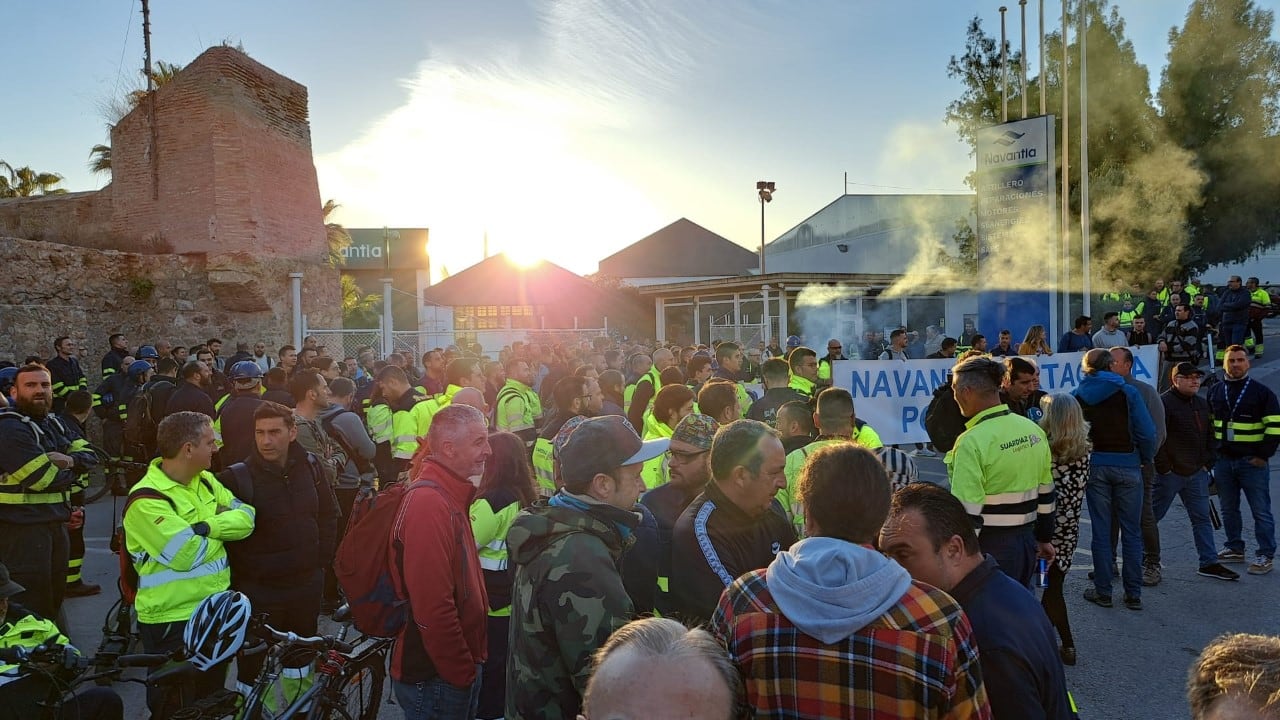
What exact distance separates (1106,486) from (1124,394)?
0.74 meters

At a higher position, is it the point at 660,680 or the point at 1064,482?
the point at 660,680

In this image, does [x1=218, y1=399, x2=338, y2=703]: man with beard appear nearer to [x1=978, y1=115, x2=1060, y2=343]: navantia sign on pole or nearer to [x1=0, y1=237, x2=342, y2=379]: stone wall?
[x1=0, y1=237, x2=342, y2=379]: stone wall

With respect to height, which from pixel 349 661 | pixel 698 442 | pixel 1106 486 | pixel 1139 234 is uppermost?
pixel 1139 234

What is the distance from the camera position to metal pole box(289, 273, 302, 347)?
1791 cm

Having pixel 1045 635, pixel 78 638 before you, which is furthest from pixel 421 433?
pixel 1045 635

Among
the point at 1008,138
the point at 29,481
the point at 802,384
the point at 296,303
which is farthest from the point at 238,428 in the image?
the point at 1008,138

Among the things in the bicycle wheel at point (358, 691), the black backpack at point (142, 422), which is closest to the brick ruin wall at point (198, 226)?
the black backpack at point (142, 422)

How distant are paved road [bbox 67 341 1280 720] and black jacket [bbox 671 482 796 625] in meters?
2.80

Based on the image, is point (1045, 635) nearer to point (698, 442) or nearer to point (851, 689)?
point (851, 689)

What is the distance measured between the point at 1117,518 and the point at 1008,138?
1271 cm

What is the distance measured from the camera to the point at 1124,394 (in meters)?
5.84

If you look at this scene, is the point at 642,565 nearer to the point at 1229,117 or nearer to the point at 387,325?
the point at 387,325

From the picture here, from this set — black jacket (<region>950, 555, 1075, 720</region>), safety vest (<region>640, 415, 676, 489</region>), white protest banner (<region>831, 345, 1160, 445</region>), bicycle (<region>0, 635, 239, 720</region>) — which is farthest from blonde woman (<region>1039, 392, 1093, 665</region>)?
bicycle (<region>0, 635, 239, 720</region>)

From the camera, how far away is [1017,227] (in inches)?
645
